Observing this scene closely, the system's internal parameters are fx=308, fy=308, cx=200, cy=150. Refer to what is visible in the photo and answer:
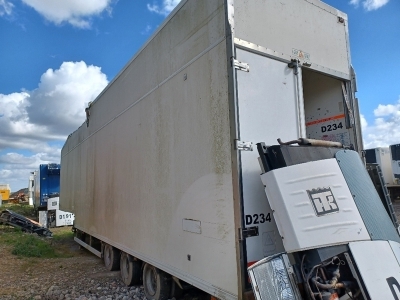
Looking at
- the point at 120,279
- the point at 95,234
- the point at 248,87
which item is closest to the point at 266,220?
the point at 248,87

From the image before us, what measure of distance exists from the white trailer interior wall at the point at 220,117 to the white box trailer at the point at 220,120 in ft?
0.04

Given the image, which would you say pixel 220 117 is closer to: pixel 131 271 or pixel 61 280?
pixel 131 271

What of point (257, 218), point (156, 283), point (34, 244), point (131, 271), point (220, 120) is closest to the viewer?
point (257, 218)

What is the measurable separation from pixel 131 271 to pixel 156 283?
3.32ft

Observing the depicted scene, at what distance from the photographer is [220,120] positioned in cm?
276

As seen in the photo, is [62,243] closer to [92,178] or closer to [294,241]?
[92,178]

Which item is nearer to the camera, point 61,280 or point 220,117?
point 220,117

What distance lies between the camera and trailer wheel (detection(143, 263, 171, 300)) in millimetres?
4078

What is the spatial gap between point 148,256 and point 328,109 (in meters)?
3.05

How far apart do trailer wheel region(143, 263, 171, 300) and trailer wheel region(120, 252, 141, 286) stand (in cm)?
50

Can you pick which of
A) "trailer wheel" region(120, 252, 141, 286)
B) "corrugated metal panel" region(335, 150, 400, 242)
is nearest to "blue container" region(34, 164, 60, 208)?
"trailer wheel" region(120, 252, 141, 286)

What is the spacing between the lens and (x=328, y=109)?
3965 millimetres

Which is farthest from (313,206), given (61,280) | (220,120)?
(61,280)

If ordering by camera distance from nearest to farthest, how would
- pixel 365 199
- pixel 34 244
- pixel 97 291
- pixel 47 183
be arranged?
pixel 365 199 → pixel 97 291 → pixel 34 244 → pixel 47 183
